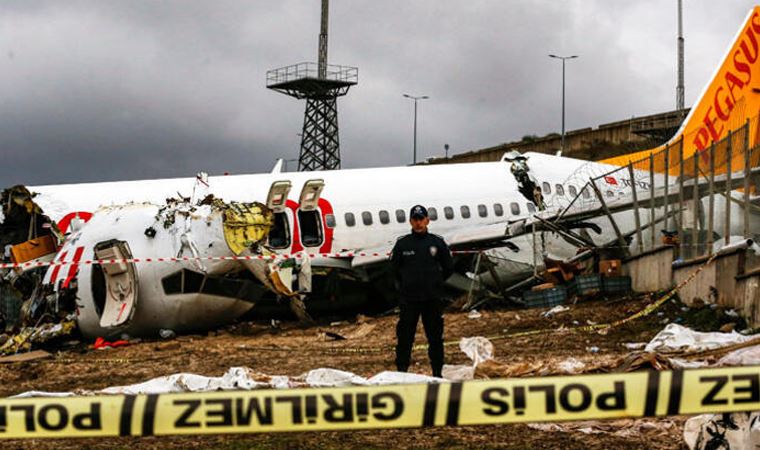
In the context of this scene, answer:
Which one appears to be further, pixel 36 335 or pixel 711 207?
pixel 36 335

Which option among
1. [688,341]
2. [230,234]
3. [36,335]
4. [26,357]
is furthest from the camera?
[230,234]

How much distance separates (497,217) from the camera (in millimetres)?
21891

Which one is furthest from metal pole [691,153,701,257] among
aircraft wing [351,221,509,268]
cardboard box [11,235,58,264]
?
cardboard box [11,235,58,264]

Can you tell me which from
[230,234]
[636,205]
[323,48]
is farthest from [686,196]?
[323,48]

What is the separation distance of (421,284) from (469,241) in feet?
33.2

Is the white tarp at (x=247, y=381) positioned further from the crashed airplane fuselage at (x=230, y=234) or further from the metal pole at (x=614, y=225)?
the metal pole at (x=614, y=225)

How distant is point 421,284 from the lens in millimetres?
10078

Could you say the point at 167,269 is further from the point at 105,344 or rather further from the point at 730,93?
the point at 730,93

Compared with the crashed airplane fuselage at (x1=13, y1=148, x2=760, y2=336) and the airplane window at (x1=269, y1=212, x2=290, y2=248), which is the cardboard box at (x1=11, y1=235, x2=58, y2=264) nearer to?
the crashed airplane fuselage at (x1=13, y1=148, x2=760, y2=336)

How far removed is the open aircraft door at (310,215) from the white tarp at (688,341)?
9117mm

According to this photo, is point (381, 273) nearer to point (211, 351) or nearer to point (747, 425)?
point (211, 351)

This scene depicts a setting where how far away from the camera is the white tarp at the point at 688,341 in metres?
10.7

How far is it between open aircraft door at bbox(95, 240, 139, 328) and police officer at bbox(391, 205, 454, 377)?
8.02 meters

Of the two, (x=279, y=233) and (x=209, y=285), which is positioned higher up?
(x=279, y=233)
